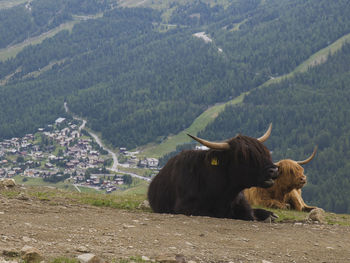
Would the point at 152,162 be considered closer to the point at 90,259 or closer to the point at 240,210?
the point at 240,210

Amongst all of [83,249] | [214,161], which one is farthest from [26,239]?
[214,161]

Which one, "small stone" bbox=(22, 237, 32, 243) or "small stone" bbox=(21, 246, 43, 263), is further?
"small stone" bbox=(22, 237, 32, 243)

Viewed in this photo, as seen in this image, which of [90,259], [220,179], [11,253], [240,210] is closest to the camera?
[90,259]

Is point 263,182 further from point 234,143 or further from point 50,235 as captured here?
point 50,235

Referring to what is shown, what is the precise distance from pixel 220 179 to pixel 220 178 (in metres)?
0.03

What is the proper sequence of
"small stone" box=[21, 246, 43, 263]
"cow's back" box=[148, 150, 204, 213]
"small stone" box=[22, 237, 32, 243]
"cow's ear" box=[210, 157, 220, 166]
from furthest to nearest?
"cow's back" box=[148, 150, 204, 213]
"cow's ear" box=[210, 157, 220, 166]
"small stone" box=[22, 237, 32, 243]
"small stone" box=[21, 246, 43, 263]

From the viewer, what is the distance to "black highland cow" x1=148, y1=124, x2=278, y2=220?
12445mm

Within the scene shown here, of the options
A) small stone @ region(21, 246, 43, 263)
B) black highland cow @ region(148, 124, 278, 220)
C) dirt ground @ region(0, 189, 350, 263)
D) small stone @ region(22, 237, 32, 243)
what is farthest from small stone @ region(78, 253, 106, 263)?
black highland cow @ region(148, 124, 278, 220)

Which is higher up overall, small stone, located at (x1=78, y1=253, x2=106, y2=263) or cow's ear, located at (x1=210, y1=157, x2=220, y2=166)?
cow's ear, located at (x1=210, y1=157, x2=220, y2=166)

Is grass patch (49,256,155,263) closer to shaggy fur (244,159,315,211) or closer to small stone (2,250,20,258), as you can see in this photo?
small stone (2,250,20,258)

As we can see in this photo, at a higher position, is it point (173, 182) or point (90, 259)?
point (90, 259)

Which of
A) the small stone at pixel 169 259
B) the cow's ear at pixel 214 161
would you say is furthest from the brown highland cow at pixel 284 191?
the small stone at pixel 169 259

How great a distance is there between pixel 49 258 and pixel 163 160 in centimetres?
18072

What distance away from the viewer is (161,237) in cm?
948
